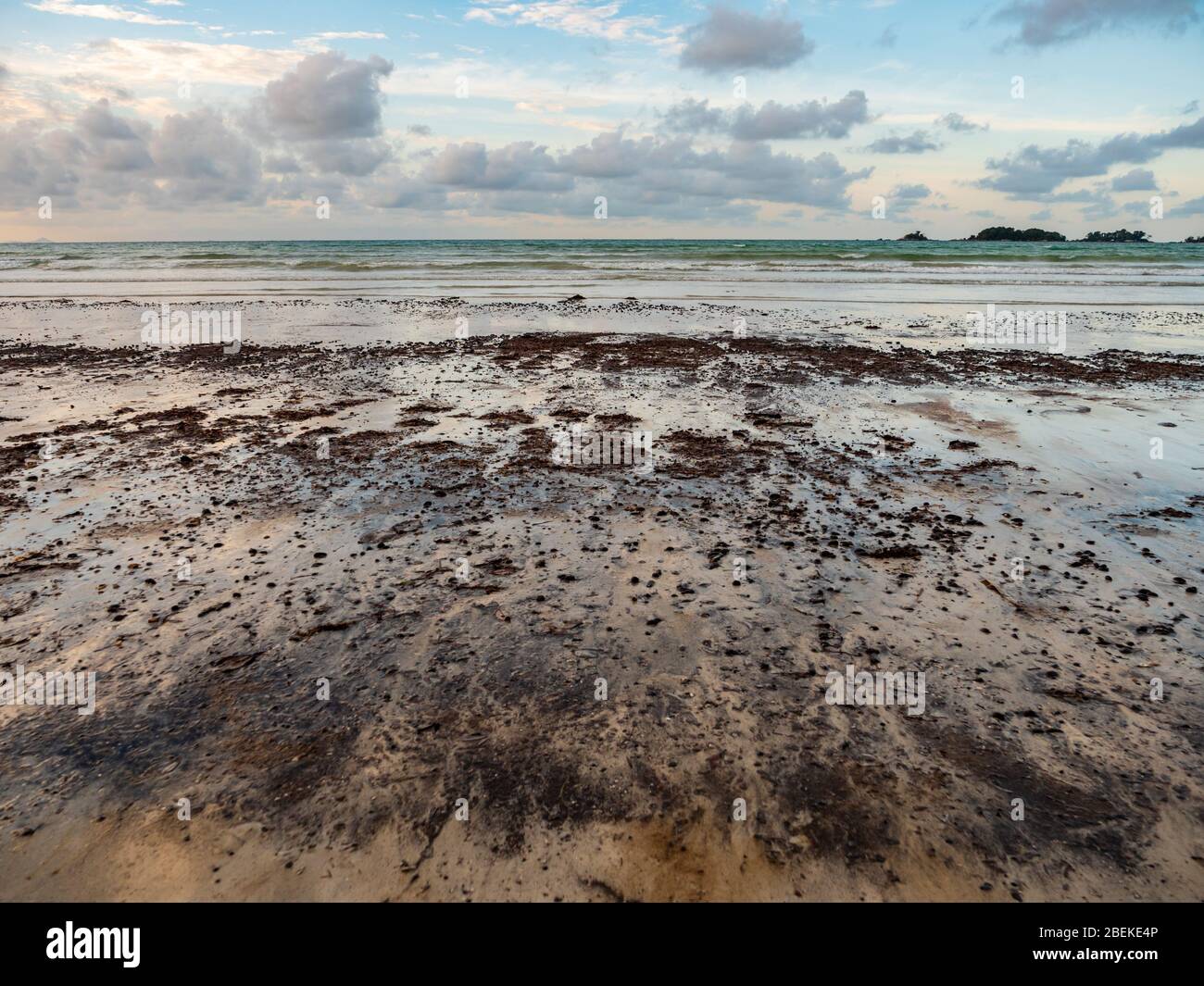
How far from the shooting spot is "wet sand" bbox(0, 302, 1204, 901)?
280 centimetres

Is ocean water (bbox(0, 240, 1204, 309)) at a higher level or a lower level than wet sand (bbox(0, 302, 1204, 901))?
higher

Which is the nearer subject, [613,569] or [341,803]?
[341,803]

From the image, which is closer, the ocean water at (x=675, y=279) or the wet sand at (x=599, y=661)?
→ the wet sand at (x=599, y=661)

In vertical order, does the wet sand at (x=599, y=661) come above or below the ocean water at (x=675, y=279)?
below

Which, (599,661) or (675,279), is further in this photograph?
(675,279)

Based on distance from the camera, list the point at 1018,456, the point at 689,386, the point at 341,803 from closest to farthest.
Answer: the point at 341,803
the point at 1018,456
the point at 689,386

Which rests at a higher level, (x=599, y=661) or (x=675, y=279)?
(x=675, y=279)

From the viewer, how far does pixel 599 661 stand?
405 cm

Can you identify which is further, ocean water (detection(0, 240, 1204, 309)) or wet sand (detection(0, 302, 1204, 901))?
ocean water (detection(0, 240, 1204, 309))

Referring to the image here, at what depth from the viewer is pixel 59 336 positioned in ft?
53.6

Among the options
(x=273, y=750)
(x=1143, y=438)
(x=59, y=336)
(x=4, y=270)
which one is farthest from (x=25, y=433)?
(x=4, y=270)

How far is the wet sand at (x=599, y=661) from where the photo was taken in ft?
9.20

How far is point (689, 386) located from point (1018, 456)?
4995 mm

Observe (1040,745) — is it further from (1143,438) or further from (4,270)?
Result: (4,270)
